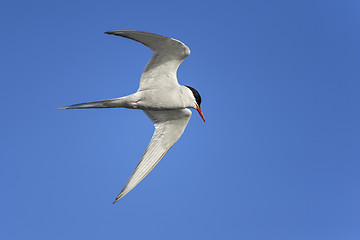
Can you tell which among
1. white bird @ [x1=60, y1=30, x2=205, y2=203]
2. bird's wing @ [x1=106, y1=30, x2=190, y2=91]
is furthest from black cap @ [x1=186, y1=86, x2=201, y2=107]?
bird's wing @ [x1=106, y1=30, x2=190, y2=91]

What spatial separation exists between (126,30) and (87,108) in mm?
1392

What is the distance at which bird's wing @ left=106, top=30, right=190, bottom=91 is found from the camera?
16.7 feet

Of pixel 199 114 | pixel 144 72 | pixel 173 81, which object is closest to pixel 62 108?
pixel 144 72

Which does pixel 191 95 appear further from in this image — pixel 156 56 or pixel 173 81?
pixel 156 56

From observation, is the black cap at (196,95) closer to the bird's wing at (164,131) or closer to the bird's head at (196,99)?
the bird's head at (196,99)

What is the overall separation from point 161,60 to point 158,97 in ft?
1.97

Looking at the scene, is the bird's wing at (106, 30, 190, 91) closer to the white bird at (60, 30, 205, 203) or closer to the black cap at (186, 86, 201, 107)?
the white bird at (60, 30, 205, 203)

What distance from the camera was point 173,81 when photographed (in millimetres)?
5680

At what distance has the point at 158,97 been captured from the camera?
18.2 ft

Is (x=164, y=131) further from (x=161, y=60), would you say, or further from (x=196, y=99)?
(x=161, y=60)

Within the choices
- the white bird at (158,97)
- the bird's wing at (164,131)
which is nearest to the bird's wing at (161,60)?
the white bird at (158,97)

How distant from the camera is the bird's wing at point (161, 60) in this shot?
16.7 feet

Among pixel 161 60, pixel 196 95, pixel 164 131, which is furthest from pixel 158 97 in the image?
pixel 164 131

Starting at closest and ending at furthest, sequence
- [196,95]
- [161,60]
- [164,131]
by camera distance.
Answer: [161,60], [196,95], [164,131]
